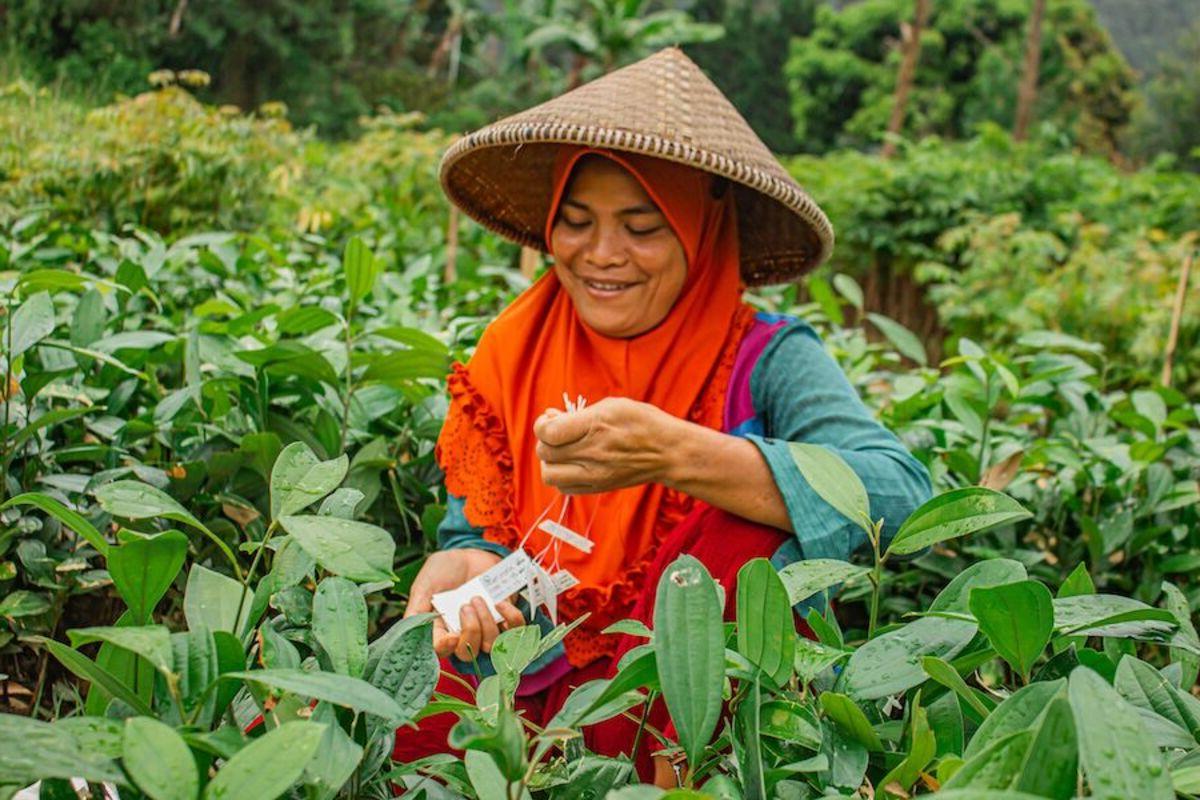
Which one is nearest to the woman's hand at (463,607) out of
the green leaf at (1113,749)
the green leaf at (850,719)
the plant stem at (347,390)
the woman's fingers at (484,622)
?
the woman's fingers at (484,622)

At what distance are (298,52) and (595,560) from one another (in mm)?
17841

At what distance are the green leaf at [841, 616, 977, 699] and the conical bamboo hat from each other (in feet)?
2.48

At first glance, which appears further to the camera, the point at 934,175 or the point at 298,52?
the point at 298,52

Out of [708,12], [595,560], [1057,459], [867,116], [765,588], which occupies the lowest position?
[595,560]

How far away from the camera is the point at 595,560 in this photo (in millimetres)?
1483

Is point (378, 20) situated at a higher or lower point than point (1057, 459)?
higher

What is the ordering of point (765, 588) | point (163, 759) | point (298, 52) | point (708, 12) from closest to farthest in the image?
point (163, 759)
point (765, 588)
point (298, 52)
point (708, 12)

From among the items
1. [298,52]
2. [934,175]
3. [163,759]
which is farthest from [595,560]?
[298,52]

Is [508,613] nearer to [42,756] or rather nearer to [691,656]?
[691,656]

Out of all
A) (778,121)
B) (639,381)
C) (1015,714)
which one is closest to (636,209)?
(639,381)

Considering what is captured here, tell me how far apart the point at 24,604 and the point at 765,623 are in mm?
942

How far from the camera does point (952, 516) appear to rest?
790 millimetres

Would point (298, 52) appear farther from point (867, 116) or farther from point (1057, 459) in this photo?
point (1057, 459)

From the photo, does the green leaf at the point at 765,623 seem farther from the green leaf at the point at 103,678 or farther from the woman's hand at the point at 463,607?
the woman's hand at the point at 463,607
